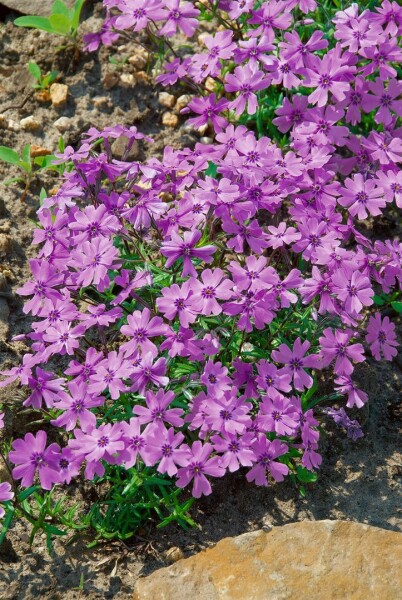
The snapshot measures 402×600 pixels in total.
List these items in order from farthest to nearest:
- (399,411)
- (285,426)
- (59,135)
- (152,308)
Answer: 1. (59,135)
2. (399,411)
3. (152,308)
4. (285,426)

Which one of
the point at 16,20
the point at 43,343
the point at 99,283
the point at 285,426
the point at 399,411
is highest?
the point at 16,20

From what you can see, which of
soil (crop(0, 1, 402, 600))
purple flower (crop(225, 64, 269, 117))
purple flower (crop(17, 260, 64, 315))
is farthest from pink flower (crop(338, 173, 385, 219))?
purple flower (crop(17, 260, 64, 315))

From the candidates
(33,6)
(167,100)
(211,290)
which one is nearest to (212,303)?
(211,290)

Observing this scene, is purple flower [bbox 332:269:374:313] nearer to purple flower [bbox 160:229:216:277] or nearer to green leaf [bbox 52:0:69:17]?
purple flower [bbox 160:229:216:277]

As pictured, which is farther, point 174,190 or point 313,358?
point 174,190

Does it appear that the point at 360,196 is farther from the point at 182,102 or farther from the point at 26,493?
the point at 26,493

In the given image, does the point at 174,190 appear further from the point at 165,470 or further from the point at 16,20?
the point at 16,20

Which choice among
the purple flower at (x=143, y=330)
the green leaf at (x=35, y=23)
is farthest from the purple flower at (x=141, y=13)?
the purple flower at (x=143, y=330)

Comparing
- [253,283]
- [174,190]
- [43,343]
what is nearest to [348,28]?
[174,190]
